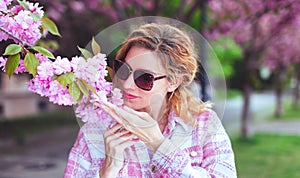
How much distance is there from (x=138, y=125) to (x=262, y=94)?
20.5m

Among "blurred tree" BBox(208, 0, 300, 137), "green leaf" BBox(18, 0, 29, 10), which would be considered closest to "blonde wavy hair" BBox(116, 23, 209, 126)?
"green leaf" BBox(18, 0, 29, 10)

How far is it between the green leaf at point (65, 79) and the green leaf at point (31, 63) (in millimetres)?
103

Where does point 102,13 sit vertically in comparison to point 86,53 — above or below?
above

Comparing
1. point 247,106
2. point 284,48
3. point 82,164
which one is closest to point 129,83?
point 82,164

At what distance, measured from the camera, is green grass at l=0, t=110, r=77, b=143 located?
10391 millimetres

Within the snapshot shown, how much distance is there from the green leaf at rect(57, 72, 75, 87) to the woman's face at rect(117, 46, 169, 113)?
0.14 meters

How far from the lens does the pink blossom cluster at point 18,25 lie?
1417mm

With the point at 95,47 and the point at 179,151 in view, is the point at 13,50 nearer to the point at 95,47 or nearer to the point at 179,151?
the point at 95,47

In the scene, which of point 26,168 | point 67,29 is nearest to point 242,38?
point 67,29

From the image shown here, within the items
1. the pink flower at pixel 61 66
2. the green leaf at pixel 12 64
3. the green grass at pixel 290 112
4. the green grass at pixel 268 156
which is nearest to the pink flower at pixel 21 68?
the green leaf at pixel 12 64

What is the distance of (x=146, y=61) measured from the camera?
1259 millimetres

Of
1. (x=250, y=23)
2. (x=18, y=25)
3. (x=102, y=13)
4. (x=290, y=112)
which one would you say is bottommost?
(x=18, y=25)

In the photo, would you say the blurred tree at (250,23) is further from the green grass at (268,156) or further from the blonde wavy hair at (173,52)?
the blonde wavy hair at (173,52)

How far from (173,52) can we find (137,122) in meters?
0.22
